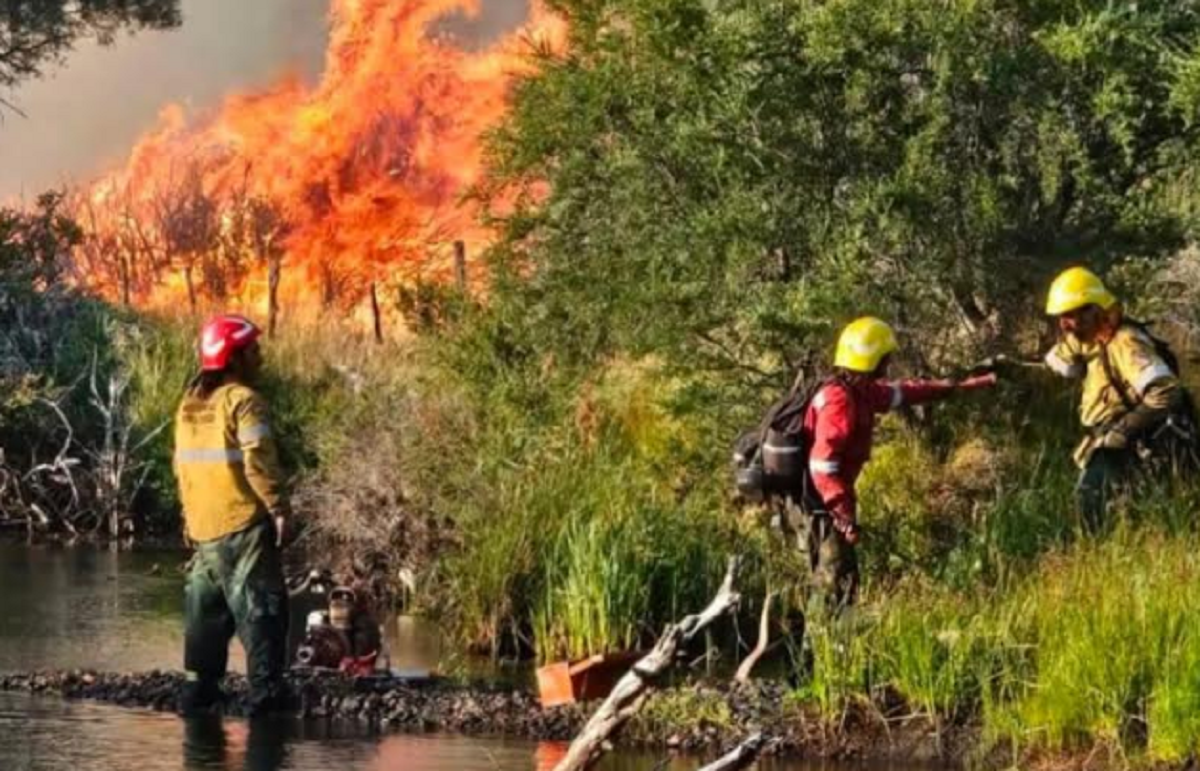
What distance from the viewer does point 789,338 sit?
15.3 m

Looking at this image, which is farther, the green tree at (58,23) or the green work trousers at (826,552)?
the green tree at (58,23)

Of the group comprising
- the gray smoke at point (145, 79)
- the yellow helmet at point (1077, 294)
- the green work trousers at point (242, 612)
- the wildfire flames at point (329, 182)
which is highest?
the gray smoke at point (145, 79)

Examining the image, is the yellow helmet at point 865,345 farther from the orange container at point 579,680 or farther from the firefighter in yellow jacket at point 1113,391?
the orange container at point 579,680

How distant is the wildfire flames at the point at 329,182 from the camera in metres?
37.3

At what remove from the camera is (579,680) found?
12711 mm

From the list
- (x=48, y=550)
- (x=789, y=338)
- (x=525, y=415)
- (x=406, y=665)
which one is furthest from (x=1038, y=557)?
(x=48, y=550)

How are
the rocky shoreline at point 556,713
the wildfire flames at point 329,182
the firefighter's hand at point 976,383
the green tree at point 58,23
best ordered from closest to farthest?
the rocky shoreline at point 556,713 < the firefighter's hand at point 976,383 < the green tree at point 58,23 < the wildfire flames at point 329,182

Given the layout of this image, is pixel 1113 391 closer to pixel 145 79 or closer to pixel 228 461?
pixel 228 461

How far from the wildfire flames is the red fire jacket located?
22.8m

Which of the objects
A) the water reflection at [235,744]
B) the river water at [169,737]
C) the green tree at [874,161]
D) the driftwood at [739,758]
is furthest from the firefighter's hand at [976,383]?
the driftwood at [739,758]

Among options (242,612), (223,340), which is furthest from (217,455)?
(242,612)

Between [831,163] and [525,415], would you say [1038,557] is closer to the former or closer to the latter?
[831,163]

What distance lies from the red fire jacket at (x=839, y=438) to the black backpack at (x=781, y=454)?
6cm

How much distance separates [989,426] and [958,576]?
305cm
